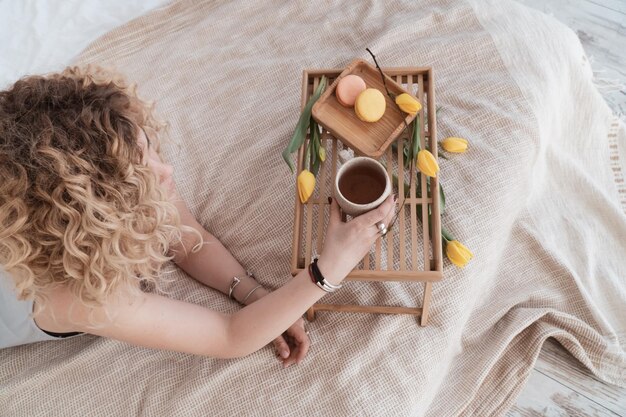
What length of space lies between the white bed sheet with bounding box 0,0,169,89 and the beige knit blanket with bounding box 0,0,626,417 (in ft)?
0.25

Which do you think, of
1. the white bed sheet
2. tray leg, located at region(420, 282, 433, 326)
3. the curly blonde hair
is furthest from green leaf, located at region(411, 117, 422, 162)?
the white bed sheet

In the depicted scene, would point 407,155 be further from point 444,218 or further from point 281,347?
point 281,347

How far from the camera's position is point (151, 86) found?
132 cm

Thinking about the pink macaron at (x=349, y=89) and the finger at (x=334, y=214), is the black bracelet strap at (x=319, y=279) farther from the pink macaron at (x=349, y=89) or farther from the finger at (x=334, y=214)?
the pink macaron at (x=349, y=89)

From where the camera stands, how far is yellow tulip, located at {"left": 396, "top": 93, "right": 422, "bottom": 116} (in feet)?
2.99

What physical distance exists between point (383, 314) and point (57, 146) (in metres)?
0.65

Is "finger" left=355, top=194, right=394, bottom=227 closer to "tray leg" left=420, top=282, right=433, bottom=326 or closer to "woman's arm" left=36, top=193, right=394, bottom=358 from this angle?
"woman's arm" left=36, top=193, right=394, bottom=358

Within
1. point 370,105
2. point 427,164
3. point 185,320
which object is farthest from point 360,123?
point 185,320

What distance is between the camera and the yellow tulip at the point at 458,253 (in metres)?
0.96

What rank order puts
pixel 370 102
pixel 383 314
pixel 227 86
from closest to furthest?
pixel 370 102 < pixel 383 314 < pixel 227 86

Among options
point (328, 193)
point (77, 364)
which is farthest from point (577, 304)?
point (77, 364)

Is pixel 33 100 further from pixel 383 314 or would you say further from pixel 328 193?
pixel 383 314

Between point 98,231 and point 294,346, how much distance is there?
453 millimetres

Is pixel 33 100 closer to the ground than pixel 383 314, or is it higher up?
higher up
